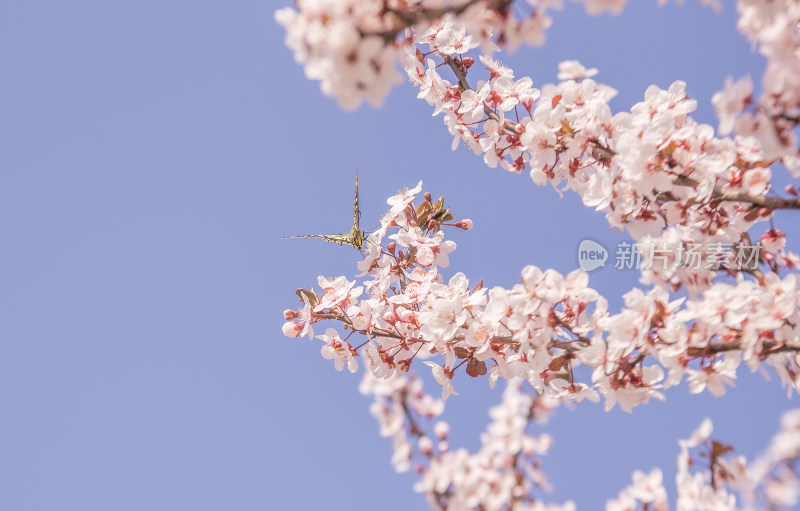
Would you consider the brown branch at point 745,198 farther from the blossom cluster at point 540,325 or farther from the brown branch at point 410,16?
the brown branch at point 410,16

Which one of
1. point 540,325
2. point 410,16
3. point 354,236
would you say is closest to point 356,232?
point 354,236

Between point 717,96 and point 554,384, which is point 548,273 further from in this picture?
point 717,96

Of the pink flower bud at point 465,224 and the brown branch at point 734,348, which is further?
Result: the pink flower bud at point 465,224

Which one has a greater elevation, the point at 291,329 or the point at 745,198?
the point at 291,329

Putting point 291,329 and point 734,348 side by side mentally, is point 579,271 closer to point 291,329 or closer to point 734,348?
point 734,348

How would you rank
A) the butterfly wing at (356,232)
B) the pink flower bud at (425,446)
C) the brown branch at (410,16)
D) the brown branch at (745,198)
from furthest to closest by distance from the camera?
1. the pink flower bud at (425,446)
2. the butterfly wing at (356,232)
3. the brown branch at (745,198)
4. the brown branch at (410,16)

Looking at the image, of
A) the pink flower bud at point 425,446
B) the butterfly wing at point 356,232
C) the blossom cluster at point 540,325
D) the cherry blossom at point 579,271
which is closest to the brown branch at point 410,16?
the cherry blossom at point 579,271

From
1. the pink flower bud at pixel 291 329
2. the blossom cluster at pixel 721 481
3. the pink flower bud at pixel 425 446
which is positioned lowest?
the blossom cluster at pixel 721 481

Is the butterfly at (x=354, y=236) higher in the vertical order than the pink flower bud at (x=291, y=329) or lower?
higher

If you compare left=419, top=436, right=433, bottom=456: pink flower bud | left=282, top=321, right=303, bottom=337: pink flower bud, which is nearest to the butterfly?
left=282, top=321, right=303, bottom=337: pink flower bud

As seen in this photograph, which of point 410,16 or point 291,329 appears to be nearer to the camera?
point 410,16
